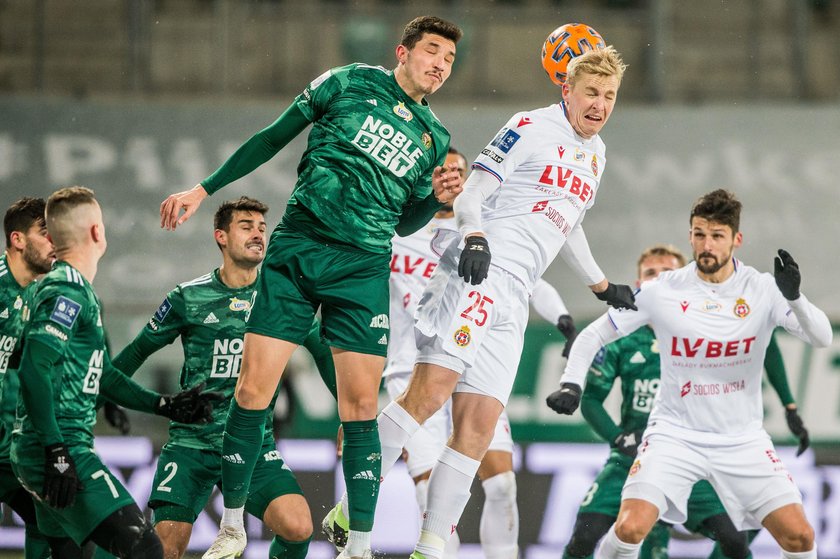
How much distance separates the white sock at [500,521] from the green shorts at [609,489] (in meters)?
0.71

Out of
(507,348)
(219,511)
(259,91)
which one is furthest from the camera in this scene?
(259,91)

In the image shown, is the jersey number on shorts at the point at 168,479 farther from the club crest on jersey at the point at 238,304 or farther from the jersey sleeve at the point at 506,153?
the jersey sleeve at the point at 506,153

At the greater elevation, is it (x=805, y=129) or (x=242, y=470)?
(x=805, y=129)

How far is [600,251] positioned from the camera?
40.3 ft

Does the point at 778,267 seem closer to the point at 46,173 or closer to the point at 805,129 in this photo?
the point at 805,129

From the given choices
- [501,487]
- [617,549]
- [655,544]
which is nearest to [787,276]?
[617,549]

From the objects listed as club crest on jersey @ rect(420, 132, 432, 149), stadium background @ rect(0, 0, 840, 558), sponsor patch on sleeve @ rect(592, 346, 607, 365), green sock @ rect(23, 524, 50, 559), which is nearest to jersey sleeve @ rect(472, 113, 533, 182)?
club crest on jersey @ rect(420, 132, 432, 149)

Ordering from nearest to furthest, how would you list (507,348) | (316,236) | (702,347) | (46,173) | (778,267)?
(316,236)
(507,348)
(778,267)
(702,347)
(46,173)

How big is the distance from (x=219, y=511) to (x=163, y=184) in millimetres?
3699

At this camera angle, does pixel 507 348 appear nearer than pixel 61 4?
Yes

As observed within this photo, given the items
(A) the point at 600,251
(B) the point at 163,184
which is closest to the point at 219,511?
(B) the point at 163,184

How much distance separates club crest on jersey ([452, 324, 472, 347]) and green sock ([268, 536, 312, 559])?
1429mm

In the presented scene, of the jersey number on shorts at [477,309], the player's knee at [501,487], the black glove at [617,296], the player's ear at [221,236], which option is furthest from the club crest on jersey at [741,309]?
the player's ear at [221,236]

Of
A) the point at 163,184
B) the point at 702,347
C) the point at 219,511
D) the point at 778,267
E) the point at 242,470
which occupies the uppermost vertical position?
the point at 163,184
